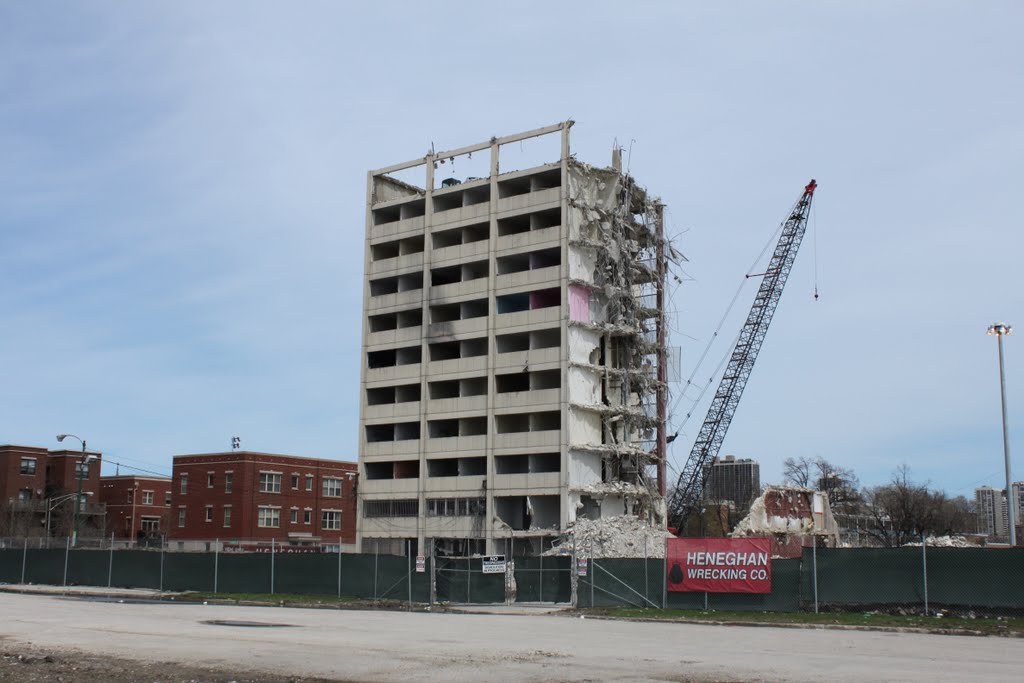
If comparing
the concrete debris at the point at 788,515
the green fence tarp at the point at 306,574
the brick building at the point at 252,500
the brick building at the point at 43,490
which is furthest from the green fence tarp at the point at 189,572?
the brick building at the point at 43,490

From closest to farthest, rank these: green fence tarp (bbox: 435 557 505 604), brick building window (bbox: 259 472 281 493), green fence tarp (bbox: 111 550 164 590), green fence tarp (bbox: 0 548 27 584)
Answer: green fence tarp (bbox: 435 557 505 604)
green fence tarp (bbox: 111 550 164 590)
green fence tarp (bbox: 0 548 27 584)
brick building window (bbox: 259 472 281 493)

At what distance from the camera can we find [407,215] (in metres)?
91.9

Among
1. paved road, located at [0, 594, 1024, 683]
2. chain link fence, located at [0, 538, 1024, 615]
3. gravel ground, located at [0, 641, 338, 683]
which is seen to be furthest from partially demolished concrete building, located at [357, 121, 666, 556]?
gravel ground, located at [0, 641, 338, 683]

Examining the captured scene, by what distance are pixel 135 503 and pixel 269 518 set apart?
29703mm

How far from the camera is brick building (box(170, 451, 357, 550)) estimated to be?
97.4 m

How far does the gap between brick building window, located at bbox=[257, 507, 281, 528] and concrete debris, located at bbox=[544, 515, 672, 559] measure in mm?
34096

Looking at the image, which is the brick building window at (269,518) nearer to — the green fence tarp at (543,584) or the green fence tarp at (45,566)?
the green fence tarp at (45,566)

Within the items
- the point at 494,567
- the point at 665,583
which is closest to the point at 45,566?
the point at 494,567

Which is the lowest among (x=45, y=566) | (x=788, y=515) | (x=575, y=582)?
(x=45, y=566)

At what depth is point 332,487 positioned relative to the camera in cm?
10656

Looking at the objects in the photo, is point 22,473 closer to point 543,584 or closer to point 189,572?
Result: point 189,572

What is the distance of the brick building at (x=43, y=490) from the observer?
113m

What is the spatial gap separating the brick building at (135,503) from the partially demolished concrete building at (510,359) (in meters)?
42.8

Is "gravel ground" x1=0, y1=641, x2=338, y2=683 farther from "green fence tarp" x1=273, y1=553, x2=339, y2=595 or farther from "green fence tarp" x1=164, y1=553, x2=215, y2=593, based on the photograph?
"green fence tarp" x1=164, y1=553, x2=215, y2=593
